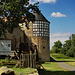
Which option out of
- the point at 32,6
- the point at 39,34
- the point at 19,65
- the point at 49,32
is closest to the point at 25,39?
the point at 39,34

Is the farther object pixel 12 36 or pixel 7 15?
pixel 12 36

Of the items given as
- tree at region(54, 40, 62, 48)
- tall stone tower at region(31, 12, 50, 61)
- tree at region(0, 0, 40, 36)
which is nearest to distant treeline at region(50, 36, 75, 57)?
tree at region(54, 40, 62, 48)

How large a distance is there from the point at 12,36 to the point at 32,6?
1157cm

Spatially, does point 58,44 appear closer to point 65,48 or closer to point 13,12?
point 65,48

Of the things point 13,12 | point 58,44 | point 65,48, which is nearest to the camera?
point 13,12

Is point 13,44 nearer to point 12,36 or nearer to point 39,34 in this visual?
point 12,36

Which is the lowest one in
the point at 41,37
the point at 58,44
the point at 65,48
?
the point at 65,48

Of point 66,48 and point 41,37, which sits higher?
point 41,37

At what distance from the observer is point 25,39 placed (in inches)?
1399

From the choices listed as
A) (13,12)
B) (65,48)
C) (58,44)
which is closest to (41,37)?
(13,12)

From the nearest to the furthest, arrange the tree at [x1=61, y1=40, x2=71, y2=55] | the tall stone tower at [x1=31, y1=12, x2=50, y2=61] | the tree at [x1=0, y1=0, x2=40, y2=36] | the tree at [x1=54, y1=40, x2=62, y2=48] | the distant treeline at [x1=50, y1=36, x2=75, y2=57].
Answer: the tree at [x1=0, y1=0, x2=40, y2=36] < the tall stone tower at [x1=31, y1=12, x2=50, y2=61] < the distant treeline at [x1=50, y1=36, x2=75, y2=57] < the tree at [x1=61, y1=40, x2=71, y2=55] < the tree at [x1=54, y1=40, x2=62, y2=48]

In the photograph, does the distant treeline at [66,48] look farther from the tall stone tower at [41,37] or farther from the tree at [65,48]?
the tall stone tower at [41,37]

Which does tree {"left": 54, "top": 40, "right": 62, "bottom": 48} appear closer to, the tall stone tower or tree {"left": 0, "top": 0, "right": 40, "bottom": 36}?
the tall stone tower

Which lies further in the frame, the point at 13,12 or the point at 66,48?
the point at 66,48
